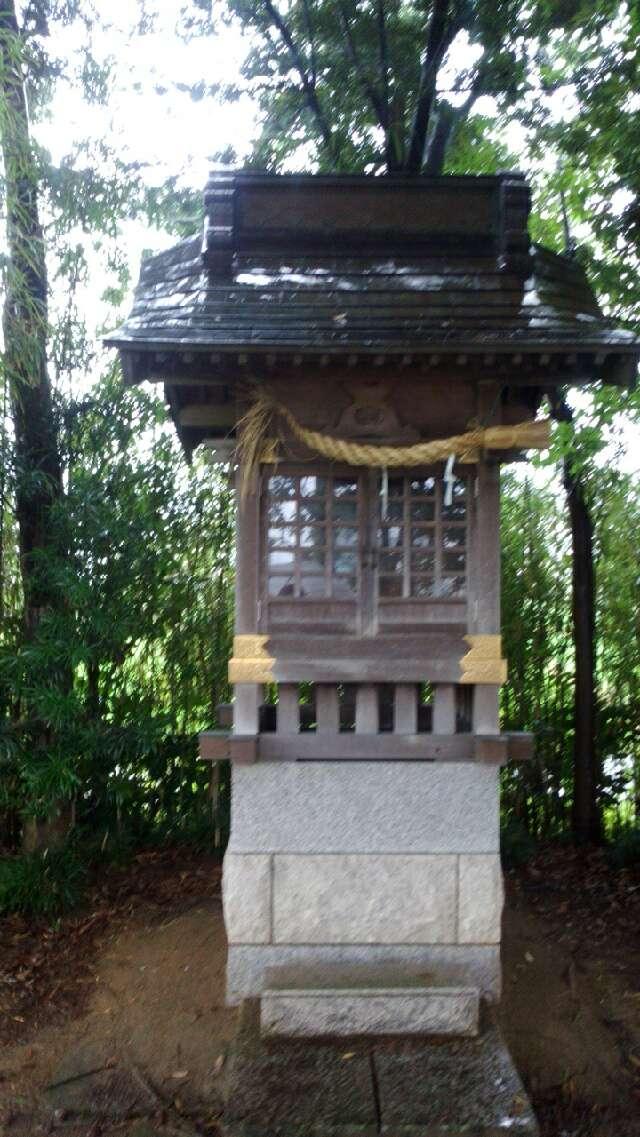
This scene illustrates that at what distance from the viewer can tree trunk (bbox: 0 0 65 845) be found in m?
4.91

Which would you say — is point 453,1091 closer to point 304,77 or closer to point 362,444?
point 362,444

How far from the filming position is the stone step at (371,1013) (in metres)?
3.45

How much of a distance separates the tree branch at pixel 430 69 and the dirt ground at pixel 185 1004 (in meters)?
4.96

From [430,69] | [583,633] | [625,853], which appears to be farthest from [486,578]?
[430,69]

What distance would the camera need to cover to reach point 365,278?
12.7ft

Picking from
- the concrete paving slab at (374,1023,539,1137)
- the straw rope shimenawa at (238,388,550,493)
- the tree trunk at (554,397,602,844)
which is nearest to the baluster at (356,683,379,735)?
the straw rope shimenawa at (238,388,550,493)

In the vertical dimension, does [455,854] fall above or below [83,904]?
above

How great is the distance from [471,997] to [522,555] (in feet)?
12.2

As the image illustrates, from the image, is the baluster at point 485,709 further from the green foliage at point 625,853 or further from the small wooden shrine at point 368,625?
the green foliage at point 625,853

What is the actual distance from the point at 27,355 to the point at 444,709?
3.09m

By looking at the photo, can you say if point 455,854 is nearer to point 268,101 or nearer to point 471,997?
point 471,997

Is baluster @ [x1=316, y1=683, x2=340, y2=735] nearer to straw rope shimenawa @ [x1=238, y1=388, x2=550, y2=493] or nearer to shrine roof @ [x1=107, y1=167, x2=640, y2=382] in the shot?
straw rope shimenawa @ [x1=238, y1=388, x2=550, y2=493]

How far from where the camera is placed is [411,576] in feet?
12.3

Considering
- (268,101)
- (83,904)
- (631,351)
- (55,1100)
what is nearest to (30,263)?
(268,101)
